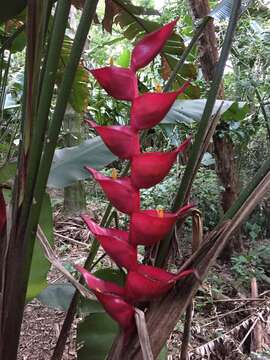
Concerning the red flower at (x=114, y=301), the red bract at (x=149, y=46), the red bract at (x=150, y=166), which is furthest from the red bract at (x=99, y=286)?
the red bract at (x=149, y=46)

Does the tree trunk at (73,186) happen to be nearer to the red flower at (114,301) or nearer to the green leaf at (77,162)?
the green leaf at (77,162)

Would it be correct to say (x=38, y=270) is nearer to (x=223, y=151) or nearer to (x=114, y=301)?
(x=114, y=301)

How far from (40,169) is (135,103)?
13cm

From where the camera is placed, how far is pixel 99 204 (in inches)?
120

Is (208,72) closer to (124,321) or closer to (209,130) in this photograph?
(209,130)

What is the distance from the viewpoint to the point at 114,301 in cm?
47

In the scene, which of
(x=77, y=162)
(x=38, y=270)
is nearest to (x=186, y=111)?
(x=77, y=162)

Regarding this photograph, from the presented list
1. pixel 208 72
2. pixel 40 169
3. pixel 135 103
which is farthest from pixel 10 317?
pixel 208 72

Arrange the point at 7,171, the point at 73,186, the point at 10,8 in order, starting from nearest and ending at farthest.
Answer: the point at 10,8 < the point at 7,171 < the point at 73,186

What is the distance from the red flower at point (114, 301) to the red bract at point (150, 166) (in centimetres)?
13

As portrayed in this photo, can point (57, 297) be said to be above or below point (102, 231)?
below

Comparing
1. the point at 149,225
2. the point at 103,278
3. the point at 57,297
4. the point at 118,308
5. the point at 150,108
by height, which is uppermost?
the point at 150,108

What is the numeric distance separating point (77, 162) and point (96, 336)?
36 cm

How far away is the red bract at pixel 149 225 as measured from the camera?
45 centimetres
